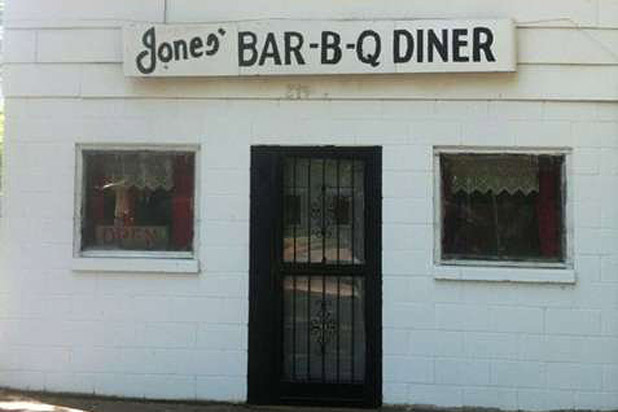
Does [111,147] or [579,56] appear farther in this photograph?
[111,147]

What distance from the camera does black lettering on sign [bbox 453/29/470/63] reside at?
6.25 m

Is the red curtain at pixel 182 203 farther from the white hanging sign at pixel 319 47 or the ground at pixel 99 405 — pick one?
the ground at pixel 99 405

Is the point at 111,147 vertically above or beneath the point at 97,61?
beneath

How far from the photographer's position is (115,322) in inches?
262

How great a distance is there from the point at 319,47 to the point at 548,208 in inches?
85.0

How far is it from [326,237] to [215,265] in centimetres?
90

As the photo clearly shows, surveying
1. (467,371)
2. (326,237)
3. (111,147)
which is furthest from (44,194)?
(467,371)

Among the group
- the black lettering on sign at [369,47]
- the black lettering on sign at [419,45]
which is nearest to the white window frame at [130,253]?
the black lettering on sign at [369,47]

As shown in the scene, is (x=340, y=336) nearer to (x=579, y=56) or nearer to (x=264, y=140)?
(x=264, y=140)

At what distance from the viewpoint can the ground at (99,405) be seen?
20.8 ft

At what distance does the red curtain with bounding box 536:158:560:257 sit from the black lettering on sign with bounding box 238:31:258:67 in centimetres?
236

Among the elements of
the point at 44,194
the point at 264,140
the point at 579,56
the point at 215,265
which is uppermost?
the point at 579,56

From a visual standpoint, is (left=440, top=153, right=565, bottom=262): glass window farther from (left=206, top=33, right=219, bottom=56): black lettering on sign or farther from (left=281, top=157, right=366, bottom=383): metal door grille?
(left=206, top=33, right=219, bottom=56): black lettering on sign

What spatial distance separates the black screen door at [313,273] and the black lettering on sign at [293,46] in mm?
686
